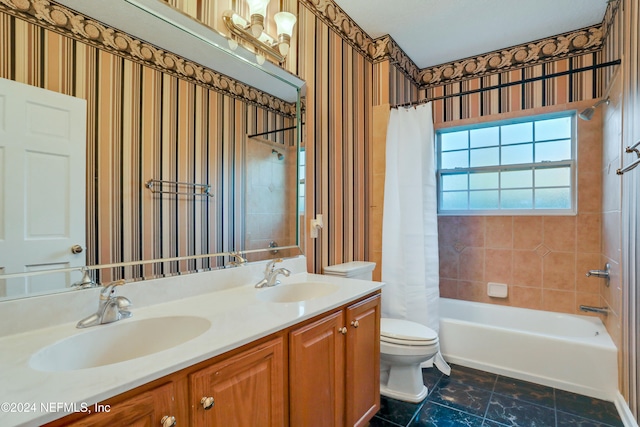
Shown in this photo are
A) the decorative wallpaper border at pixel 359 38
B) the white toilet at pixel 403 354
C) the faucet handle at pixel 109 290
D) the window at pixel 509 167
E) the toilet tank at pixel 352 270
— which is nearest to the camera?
the faucet handle at pixel 109 290

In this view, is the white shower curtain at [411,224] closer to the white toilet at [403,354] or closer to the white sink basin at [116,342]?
the white toilet at [403,354]

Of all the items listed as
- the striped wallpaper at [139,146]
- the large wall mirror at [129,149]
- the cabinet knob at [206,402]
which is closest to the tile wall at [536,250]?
the large wall mirror at [129,149]

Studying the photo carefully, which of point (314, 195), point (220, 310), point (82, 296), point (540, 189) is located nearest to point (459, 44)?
point (540, 189)

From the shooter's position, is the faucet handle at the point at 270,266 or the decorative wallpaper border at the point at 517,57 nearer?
the faucet handle at the point at 270,266

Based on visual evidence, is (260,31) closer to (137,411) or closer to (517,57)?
(137,411)

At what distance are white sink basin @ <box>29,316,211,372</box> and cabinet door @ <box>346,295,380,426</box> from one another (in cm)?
71

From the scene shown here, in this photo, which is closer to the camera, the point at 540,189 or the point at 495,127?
the point at 540,189

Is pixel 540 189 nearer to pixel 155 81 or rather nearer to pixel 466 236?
pixel 466 236

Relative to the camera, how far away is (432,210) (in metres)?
2.43

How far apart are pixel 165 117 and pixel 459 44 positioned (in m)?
2.60

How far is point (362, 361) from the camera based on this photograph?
155 cm

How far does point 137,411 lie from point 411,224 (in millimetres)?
2043

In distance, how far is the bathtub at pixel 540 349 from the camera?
199 cm

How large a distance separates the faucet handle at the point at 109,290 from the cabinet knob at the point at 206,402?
1.57 ft
